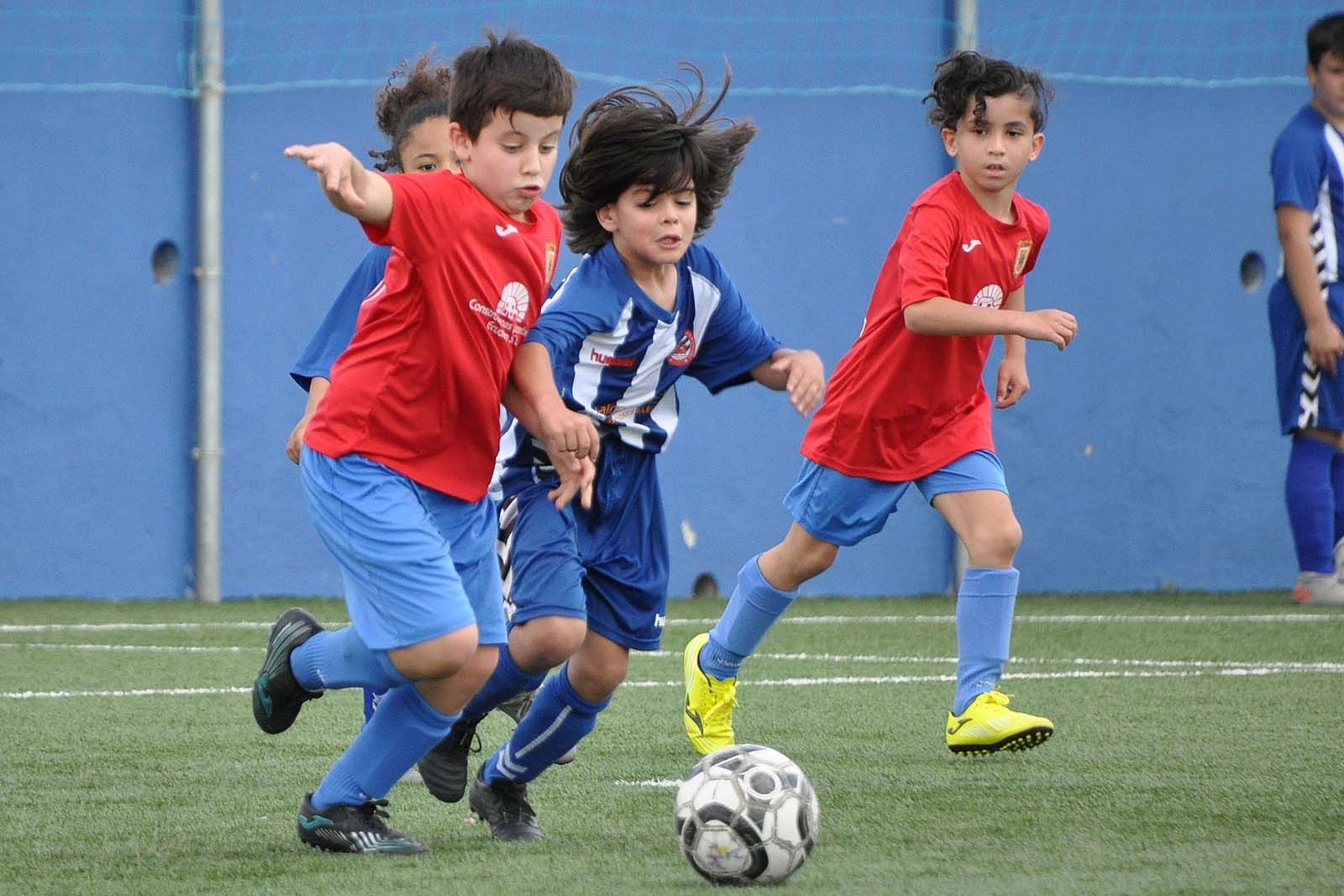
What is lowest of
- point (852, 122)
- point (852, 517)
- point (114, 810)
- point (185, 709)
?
point (185, 709)

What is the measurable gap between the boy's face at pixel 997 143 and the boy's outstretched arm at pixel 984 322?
37cm

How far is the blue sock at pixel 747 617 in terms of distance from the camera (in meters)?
4.85

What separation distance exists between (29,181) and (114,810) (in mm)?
5130

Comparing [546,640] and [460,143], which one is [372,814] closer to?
[546,640]

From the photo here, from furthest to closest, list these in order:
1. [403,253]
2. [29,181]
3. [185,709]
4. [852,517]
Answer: [29,181]
[185,709]
[852,517]
[403,253]

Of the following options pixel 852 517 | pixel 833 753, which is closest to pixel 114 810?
pixel 833 753

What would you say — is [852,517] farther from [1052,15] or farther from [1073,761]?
[1052,15]

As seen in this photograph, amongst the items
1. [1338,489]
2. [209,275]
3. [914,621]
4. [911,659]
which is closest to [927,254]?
[911,659]

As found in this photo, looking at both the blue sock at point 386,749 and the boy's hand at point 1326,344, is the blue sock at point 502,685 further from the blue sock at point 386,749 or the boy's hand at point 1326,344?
the boy's hand at point 1326,344

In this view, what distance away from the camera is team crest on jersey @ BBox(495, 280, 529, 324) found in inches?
138

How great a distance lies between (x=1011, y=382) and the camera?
5102mm

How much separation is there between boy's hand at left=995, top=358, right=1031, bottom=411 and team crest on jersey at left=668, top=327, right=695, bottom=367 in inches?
47.7

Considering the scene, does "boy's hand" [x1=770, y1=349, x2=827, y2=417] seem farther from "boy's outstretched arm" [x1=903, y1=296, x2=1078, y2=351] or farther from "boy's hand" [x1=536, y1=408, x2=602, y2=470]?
"boy's outstretched arm" [x1=903, y1=296, x2=1078, y2=351]

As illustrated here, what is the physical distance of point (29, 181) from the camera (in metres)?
8.29
